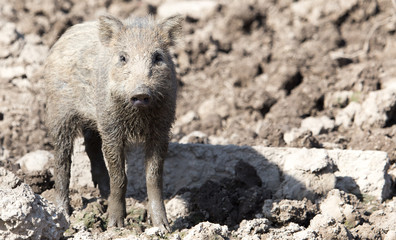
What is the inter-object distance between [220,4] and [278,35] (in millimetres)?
1197

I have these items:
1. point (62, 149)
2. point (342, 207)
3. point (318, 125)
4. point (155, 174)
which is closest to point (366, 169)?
point (342, 207)

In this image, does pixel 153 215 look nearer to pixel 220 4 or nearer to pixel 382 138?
pixel 382 138

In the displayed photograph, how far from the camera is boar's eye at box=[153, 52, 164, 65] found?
595 cm

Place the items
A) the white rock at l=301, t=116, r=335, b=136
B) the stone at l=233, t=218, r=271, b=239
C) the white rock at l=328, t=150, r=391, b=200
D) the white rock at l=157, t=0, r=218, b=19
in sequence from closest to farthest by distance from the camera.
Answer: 1. the stone at l=233, t=218, r=271, b=239
2. the white rock at l=328, t=150, r=391, b=200
3. the white rock at l=301, t=116, r=335, b=136
4. the white rock at l=157, t=0, r=218, b=19

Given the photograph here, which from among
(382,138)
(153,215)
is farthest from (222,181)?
(382,138)

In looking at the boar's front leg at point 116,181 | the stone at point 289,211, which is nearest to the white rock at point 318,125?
the stone at point 289,211

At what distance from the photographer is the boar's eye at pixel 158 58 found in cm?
595

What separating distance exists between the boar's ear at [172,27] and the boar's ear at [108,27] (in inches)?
16.6

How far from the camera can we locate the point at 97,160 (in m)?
7.16

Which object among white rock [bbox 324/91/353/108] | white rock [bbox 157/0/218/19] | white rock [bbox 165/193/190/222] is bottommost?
white rock [bbox 165/193/190/222]

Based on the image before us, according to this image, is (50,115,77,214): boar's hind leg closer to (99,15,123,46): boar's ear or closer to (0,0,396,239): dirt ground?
(0,0,396,239): dirt ground

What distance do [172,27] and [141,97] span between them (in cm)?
120

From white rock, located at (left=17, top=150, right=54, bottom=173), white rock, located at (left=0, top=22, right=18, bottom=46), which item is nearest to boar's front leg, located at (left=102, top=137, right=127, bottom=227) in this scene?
white rock, located at (left=17, top=150, right=54, bottom=173)

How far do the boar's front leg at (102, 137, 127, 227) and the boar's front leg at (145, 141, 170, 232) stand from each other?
A: 0.25 metres
